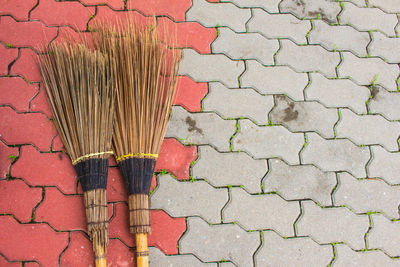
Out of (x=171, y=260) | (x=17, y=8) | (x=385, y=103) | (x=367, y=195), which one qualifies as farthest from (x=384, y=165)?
(x=17, y=8)

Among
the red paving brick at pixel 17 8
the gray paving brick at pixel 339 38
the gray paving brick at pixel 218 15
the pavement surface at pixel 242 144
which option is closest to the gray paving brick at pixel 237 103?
the pavement surface at pixel 242 144

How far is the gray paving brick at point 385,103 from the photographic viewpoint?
7.50 feet

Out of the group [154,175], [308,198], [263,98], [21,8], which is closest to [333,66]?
[263,98]

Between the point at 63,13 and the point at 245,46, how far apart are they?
111 centimetres

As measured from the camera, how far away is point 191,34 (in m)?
2.28

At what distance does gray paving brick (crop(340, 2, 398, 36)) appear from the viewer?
2.44 meters

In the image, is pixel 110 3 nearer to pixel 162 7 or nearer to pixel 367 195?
pixel 162 7

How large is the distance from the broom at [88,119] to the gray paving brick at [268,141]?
2.42 ft

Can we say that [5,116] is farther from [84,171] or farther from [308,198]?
[308,198]

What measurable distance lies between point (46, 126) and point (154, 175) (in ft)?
2.12

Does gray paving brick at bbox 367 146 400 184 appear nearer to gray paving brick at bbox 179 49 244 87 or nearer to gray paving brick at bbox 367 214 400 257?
gray paving brick at bbox 367 214 400 257

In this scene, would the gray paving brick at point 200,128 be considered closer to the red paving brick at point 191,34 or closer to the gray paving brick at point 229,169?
the gray paving brick at point 229,169

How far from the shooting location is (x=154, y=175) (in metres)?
2.04

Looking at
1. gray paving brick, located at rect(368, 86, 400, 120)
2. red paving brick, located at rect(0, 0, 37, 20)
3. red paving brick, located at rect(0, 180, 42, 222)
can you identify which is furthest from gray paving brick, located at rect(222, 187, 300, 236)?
red paving brick, located at rect(0, 0, 37, 20)
